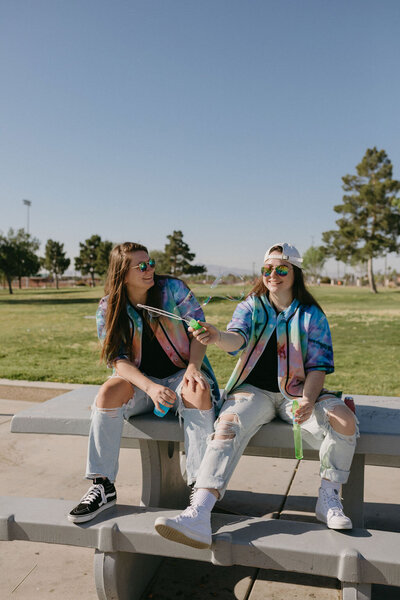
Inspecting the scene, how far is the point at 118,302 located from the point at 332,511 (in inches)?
60.4

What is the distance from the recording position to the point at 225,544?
2.26 meters

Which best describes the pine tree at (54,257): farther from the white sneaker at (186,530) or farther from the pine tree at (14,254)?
the white sneaker at (186,530)

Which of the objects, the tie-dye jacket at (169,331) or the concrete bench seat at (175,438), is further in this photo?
the tie-dye jacket at (169,331)

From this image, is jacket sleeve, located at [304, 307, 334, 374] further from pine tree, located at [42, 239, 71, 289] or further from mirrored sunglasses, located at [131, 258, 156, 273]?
pine tree, located at [42, 239, 71, 289]

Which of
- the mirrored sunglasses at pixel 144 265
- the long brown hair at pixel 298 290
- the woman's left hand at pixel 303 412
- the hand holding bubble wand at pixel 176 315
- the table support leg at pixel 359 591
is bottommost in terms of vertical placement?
the table support leg at pixel 359 591

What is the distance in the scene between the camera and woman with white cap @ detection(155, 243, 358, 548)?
7.93 feet

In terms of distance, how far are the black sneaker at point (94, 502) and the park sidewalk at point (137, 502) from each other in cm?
46

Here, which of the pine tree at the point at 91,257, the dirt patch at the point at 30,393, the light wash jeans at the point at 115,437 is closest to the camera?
the light wash jeans at the point at 115,437

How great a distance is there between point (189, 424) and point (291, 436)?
494mm

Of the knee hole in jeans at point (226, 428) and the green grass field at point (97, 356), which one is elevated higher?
the knee hole in jeans at point (226, 428)

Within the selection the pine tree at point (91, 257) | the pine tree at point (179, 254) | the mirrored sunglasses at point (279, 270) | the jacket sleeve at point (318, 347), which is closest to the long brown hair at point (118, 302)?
the mirrored sunglasses at point (279, 270)

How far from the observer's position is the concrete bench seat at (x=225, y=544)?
2121 mm

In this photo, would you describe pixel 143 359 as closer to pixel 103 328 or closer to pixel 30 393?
pixel 103 328

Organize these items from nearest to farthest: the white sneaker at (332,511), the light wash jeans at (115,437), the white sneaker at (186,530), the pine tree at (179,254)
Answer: the white sneaker at (186,530)
the white sneaker at (332,511)
the light wash jeans at (115,437)
the pine tree at (179,254)
